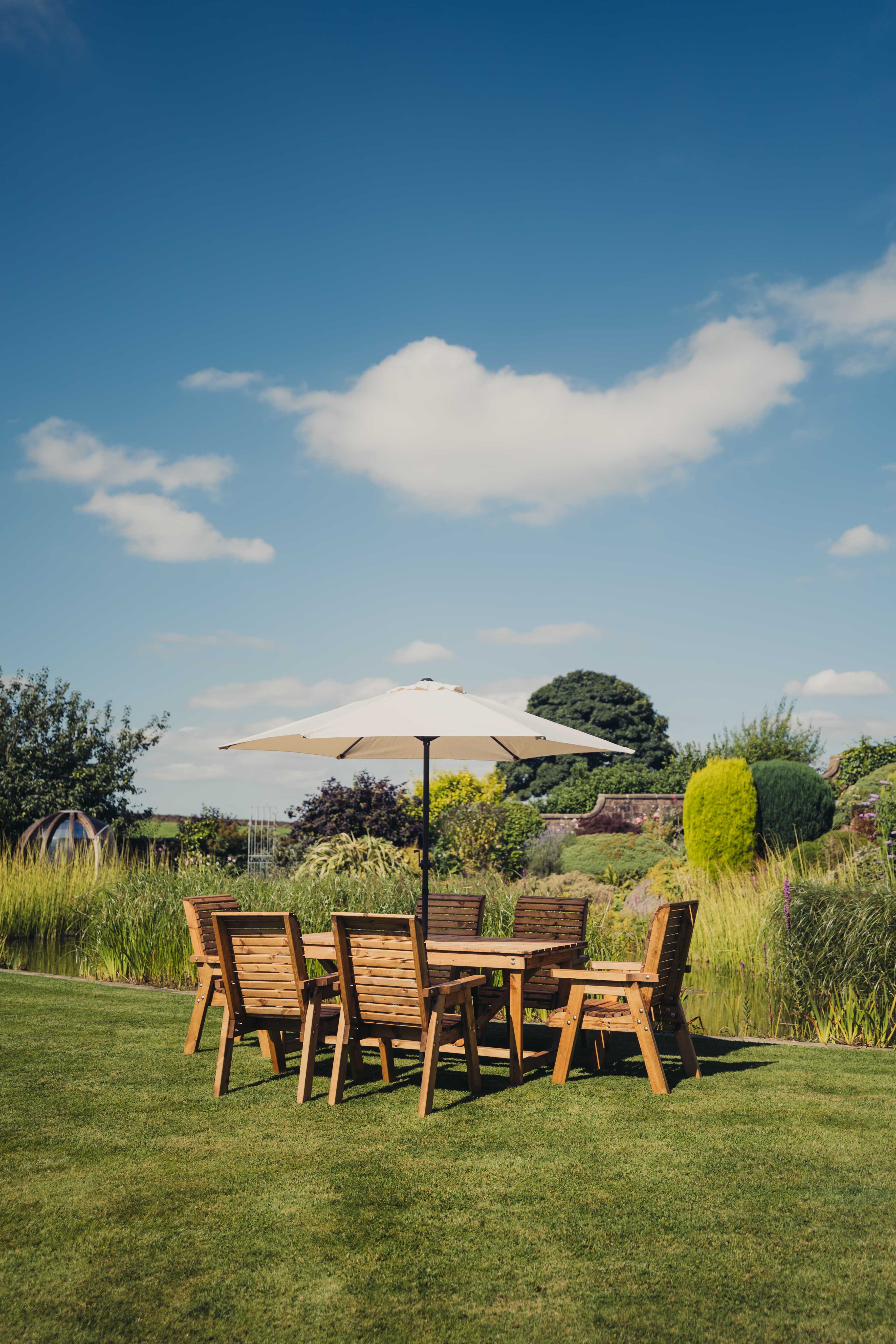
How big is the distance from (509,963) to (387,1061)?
884mm

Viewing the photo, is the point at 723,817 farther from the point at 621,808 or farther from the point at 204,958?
the point at 204,958

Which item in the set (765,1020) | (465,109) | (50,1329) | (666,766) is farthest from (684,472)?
(666,766)

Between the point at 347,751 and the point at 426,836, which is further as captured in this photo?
the point at 347,751

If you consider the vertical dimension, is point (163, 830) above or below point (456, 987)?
below

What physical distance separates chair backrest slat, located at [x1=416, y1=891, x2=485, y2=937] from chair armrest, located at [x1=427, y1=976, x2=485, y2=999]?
2.07 metres

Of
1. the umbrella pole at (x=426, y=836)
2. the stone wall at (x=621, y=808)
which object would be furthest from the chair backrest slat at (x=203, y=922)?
the stone wall at (x=621, y=808)

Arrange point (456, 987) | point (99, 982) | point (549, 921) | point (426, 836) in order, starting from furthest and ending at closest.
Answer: point (99, 982) < point (549, 921) < point (426, 836) < point (456, 987)

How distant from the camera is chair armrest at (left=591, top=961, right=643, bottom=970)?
588 cm

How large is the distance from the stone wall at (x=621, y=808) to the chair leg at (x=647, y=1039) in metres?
17.7

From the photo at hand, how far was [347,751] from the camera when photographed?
7613 mm

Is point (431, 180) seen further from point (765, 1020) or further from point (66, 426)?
point (765, 1020)

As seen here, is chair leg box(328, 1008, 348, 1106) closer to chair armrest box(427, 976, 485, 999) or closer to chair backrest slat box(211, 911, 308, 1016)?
chair backrest slat box(211, 911, 308, 1016)

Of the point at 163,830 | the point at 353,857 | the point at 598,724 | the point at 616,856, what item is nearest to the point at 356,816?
the point at 353,857

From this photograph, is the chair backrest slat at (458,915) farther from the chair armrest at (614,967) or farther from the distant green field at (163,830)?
the distant green field at (163,830)
